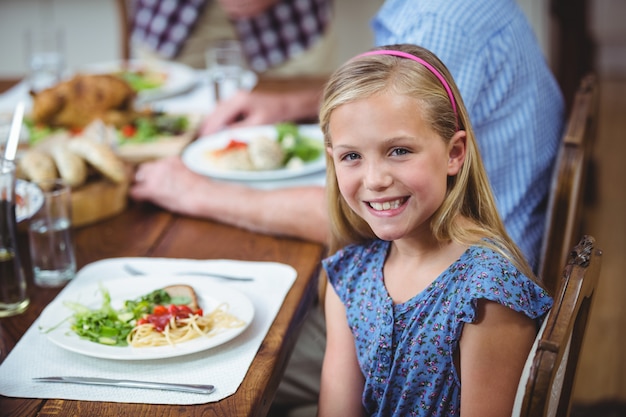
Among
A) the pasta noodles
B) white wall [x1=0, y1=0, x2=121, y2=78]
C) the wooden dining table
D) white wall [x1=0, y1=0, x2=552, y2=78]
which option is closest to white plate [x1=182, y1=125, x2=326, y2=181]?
the wooden dining table

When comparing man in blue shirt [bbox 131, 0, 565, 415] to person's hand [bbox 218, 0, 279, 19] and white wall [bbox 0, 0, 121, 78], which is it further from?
→ white wall [bbox 0, 0, 121, 78]

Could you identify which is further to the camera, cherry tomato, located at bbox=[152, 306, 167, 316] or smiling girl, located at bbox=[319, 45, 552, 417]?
cherry tomato, located at bbox=[152, 306, 167, 316]

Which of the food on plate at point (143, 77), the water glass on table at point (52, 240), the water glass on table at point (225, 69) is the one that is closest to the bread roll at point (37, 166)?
the water glass on table at point (52, 240)

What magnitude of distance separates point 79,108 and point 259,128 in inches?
19.6

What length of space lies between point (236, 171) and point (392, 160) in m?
0.84

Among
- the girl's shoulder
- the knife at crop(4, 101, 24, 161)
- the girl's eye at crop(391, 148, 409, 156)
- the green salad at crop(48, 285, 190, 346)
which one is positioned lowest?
the green salad at crop(48, 285, 190, 346)

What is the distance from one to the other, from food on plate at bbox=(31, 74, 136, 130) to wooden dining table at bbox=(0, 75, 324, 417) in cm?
47

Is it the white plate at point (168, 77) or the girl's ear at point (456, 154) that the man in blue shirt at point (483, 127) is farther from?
the white plate at point (168, 77)

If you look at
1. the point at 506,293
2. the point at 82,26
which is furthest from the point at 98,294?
the point at 82,26

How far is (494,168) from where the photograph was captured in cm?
173

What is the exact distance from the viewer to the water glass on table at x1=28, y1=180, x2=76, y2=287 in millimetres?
1562

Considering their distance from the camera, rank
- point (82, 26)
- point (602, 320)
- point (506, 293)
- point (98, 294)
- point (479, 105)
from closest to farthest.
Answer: point (506, 293), point (98, 294), point (479, 105), point (602, 320), point (82, 26)

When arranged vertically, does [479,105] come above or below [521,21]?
below

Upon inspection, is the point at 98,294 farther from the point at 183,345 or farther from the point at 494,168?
the point at 494,168
